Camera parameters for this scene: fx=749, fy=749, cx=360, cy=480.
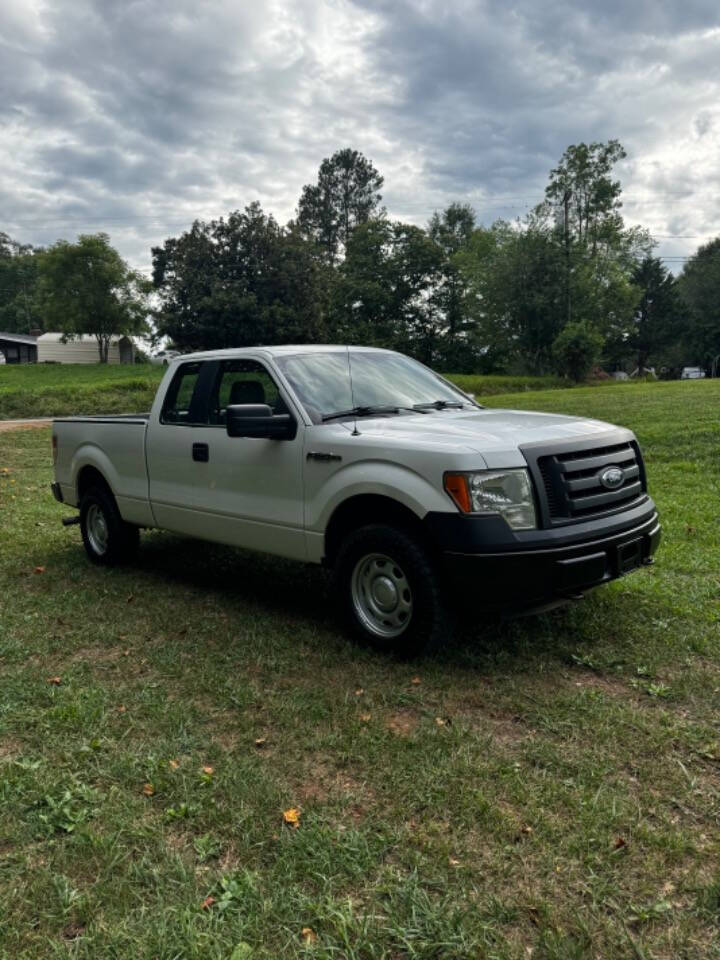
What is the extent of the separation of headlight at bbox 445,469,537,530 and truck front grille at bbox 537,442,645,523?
4.8 inches

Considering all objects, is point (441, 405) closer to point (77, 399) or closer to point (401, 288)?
point (77, 399)

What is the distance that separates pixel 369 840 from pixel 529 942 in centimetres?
69

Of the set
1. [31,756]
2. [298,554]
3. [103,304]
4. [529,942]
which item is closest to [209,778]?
[31,756]

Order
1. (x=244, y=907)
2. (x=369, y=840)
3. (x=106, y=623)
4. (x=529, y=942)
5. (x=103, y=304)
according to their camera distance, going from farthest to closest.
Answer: (x=103, y=304) < (x=106, y=623) < (x=369, y=840) < (x=244, y=907) < (x=529, y=942)

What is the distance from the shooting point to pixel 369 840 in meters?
2.74

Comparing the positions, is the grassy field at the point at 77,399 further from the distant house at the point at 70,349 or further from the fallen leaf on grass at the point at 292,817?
the distant house at the point at 70,349

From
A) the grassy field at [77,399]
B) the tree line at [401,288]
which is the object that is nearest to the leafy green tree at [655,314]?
the tree line at [401,288]

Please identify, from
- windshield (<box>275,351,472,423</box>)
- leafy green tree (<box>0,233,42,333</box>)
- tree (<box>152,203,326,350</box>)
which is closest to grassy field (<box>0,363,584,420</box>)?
tree (<box>152,203,326,350</box>)

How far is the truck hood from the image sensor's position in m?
4.03

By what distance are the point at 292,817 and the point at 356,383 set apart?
3069mm

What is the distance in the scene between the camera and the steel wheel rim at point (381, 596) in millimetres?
4340

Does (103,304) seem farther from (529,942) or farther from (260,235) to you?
(529,942)

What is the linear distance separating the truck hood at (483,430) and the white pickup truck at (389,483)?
0.01 meters

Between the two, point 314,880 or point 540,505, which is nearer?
point 314,880
